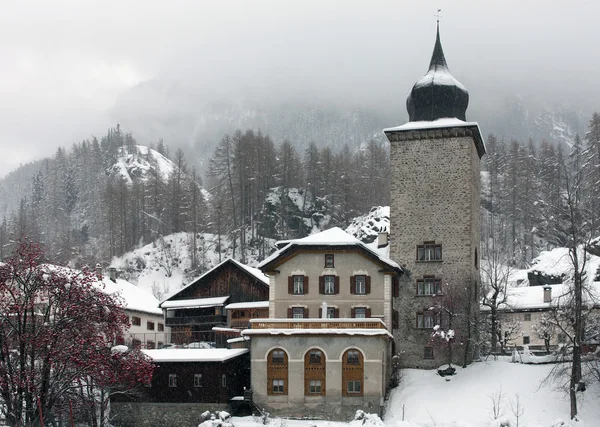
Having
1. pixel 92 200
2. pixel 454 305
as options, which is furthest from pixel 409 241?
pixel 92 200

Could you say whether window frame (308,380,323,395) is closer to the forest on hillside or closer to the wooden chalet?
the wooden chalet

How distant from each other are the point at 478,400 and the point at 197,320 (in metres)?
25.2

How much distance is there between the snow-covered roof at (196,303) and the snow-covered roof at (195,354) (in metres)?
11.4

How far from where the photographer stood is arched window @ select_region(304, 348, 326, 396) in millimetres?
53594

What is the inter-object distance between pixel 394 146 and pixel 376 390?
58.4ft

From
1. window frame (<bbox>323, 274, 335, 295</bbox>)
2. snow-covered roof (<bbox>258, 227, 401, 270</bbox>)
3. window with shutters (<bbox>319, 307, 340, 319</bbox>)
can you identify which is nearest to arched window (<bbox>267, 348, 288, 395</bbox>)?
window with shutters (<bbox>319, 307, 340, 319</bbox>)

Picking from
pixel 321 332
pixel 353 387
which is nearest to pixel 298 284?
pixel 321 332

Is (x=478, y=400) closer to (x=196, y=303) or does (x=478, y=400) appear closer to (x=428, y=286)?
(x=428, y=286)

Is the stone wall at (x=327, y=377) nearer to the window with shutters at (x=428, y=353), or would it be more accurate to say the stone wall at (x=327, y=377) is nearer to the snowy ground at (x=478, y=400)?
the snowy ground at (x=478, y=400)

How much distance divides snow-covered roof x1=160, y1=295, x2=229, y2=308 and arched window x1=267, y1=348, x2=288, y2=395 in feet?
49.2

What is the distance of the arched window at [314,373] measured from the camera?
53.6 meters

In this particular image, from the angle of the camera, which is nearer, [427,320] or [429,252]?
[427,320]

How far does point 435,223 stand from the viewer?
6106 cm

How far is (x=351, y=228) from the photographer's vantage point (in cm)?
10450
